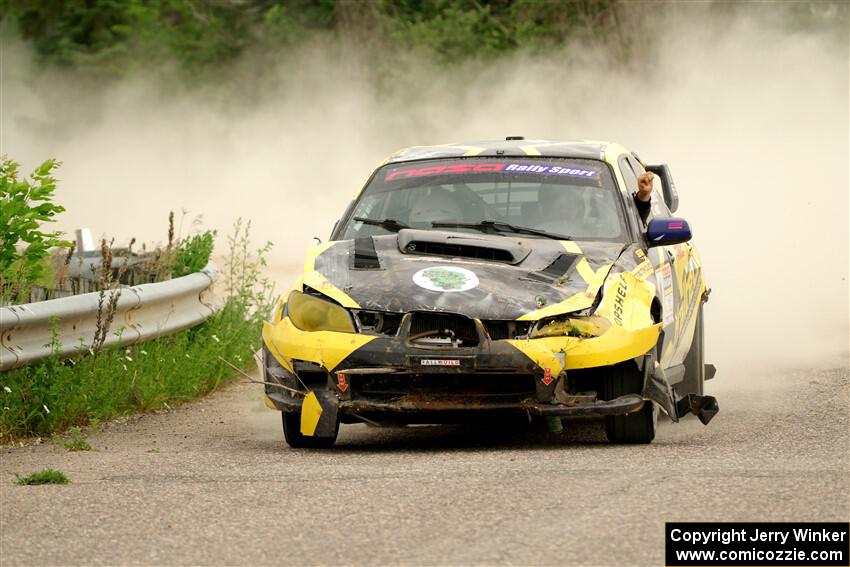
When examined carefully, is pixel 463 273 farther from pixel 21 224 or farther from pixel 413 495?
pixel 21 224

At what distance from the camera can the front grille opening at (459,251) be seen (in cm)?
859

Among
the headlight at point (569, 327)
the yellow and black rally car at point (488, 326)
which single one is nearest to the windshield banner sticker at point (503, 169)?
the yellow and black rally car at point (488, 326)

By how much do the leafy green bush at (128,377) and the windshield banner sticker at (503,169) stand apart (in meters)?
2.05

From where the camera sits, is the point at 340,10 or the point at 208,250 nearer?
the point at 208,250

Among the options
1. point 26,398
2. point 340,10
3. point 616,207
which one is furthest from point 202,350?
point 340,10

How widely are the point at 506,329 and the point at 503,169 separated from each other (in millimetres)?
1800

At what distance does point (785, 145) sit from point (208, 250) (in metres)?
14.5

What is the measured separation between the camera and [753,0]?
26484 millimetres

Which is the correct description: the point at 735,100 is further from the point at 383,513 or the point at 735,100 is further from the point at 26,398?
the point at 383,513

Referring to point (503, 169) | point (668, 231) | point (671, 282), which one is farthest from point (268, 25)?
point (668, 231)

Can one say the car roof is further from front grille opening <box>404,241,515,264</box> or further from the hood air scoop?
front grille opening <box>404,241,515,264</box>

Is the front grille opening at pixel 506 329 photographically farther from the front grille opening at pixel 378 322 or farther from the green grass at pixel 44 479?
the green grass at pixel 44 479

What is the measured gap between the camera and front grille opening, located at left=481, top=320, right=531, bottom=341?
8008mm

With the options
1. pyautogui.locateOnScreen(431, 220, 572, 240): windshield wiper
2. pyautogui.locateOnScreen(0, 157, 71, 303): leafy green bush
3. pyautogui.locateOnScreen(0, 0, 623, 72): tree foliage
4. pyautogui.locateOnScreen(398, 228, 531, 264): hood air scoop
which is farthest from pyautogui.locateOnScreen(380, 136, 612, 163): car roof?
pyautogui.locateOnScreen(0, 0, 623, 72): tree foliage
